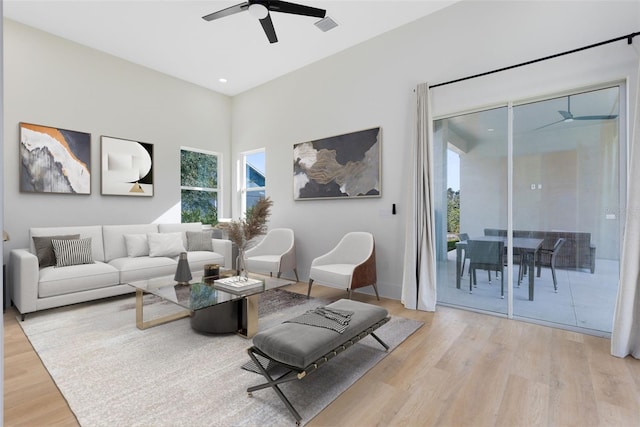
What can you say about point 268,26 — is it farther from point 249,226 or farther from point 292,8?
point 249,226

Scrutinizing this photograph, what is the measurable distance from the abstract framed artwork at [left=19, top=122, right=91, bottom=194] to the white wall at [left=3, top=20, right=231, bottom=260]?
8cm

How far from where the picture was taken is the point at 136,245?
4.46m

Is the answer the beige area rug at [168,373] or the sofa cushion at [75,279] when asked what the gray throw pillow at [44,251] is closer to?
the sofa cushion at [75,279]

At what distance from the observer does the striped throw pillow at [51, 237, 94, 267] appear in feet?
12.1

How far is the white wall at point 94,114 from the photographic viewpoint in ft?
13.0

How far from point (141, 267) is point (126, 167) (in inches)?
68.8

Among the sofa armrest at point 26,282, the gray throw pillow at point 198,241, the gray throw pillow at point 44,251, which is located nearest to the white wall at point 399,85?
the gray throw pillow at point 198,241

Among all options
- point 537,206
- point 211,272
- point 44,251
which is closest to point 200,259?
point 211,272

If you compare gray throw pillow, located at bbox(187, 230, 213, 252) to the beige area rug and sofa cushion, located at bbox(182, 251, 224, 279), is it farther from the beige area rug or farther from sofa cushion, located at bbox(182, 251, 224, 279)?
the beige area rug

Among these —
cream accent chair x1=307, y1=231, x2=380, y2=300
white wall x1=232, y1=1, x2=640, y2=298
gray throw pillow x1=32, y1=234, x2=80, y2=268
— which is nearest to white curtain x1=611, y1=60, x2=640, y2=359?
white wall x1=232, y1=1, x2=640, y2=298

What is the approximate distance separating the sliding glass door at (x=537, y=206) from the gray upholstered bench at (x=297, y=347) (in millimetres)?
2006

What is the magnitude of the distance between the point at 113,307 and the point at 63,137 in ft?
7.92

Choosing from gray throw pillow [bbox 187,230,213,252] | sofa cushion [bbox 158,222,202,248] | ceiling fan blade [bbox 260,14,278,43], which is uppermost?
ceiling fan blade [bbox 260,14,278,43]

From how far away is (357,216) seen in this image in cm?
450
